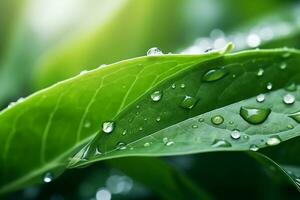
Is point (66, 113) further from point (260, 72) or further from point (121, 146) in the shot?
point (260, 72)

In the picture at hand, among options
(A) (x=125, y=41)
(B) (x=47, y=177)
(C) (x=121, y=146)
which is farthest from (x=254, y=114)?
(A) (x=125, y=41)

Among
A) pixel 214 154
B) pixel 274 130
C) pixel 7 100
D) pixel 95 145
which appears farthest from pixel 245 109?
pixel 7 100

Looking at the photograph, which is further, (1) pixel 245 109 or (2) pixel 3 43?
(2) pixel 3 43

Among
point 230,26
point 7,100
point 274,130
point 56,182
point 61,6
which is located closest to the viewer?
point 274,130

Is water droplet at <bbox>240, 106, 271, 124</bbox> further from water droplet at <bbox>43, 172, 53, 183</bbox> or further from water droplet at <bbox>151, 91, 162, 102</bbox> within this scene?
water droplet at <bbox>43, 172, 53, 183</bbox>

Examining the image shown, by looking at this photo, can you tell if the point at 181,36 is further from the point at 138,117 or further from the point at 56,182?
the point at 138,117

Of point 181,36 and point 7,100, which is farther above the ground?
point 181,36

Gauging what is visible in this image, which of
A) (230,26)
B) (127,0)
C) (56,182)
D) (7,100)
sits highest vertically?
(127,0)

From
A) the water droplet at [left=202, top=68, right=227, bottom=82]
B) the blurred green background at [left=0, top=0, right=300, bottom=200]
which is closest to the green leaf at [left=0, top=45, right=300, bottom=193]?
the water droplet at [left=202, top=68, right=227, bottom=82]

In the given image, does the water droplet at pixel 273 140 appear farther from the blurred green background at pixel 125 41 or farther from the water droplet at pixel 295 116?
the blurred green background at pixel 125 41
